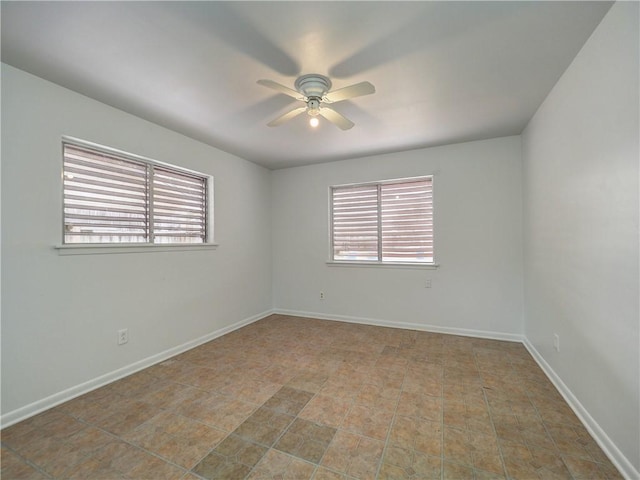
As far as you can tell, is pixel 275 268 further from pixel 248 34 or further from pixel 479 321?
pixel 248 34

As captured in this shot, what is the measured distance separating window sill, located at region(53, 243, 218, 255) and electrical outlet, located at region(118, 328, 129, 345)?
2.38 feet

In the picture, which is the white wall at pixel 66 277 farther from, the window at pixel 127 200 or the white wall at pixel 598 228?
the white wall at pixel 598 228

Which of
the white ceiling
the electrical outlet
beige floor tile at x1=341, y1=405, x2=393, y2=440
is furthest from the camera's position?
the electrical outlet

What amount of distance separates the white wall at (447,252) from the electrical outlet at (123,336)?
2433 mm

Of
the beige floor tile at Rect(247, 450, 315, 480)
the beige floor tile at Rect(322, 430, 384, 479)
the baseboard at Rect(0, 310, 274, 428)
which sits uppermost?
the baseboard at Rect(0, 310, 274, 428)

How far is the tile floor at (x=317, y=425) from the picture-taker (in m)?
1.49

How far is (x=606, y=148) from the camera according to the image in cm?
156

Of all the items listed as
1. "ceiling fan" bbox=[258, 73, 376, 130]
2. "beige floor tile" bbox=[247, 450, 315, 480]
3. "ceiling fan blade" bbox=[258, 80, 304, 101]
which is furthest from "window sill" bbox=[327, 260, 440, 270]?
"beige floor tile" bbox=[247, 450, 315, 480]

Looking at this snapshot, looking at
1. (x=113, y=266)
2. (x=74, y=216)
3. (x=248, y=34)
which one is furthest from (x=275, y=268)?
(x=248, y=34)

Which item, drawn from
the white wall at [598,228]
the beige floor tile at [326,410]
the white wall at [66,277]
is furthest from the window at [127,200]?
the white wall at [598,228]

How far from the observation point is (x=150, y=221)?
9.37ft

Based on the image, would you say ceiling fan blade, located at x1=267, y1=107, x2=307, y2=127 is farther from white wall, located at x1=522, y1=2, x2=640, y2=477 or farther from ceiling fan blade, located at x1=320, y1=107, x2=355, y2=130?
white wall, located at x1=522, y1=2, x2=640, y2=477

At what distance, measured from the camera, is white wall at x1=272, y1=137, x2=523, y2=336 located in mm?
3312

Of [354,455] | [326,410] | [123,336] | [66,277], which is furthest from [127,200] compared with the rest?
[354,455]
